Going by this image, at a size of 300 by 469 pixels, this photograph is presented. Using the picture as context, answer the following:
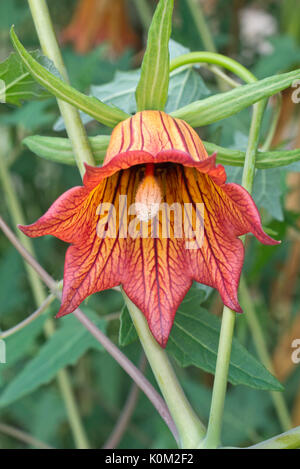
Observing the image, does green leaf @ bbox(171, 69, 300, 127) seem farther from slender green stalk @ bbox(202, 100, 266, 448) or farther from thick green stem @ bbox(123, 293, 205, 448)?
thick green stem @ bbox(123, 293, 205, 448)

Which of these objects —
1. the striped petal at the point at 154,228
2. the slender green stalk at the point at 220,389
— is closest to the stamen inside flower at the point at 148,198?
the striped petal at the point at 154,228

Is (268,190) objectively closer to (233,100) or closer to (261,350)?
(233,100)

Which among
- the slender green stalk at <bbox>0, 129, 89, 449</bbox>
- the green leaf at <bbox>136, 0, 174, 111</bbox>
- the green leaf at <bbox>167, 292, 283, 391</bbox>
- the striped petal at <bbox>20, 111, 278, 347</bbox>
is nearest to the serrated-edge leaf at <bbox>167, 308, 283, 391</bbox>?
the green leaf at <bbox>167, 292, 283, 391</bbox>

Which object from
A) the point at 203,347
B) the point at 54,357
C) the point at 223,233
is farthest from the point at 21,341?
the point at 223,233

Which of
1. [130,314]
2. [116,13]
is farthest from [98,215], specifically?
[116,13]

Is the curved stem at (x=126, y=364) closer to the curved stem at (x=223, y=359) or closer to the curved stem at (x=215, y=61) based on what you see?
the curved stem at (x=223, y=359)
